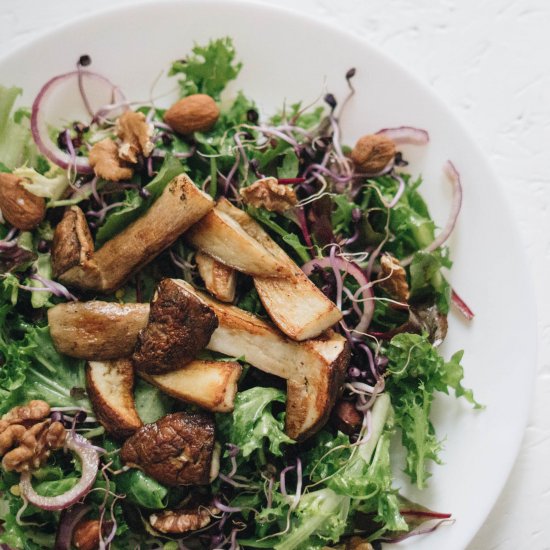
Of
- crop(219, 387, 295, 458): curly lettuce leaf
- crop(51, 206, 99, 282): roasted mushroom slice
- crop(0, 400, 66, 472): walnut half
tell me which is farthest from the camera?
crop(51, 206, 99, 282): roasted mushroom slice

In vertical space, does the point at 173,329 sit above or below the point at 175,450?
above

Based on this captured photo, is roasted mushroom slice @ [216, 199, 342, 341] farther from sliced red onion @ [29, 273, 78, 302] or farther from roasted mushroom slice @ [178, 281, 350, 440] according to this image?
sliced red onion @ [29, 273, 78, 302]

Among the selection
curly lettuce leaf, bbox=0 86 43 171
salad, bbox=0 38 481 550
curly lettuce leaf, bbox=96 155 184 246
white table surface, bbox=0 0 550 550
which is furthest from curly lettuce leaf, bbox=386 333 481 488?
curly lettuce leaf, bbox=0 86 43 171

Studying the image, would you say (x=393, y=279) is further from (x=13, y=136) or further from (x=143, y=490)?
(x=13, y=136)

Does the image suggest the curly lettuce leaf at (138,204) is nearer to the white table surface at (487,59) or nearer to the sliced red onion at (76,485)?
the sliced red onion at (76,485)

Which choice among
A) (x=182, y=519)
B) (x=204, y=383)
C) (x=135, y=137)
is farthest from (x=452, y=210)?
(x=182, y=519)

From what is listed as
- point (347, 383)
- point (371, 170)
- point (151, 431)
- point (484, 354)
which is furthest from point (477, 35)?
point (151, 431)

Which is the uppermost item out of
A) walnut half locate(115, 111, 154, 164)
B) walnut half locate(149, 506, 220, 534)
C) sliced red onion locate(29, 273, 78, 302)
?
walnut half locate(115, 111, 154, 164)
